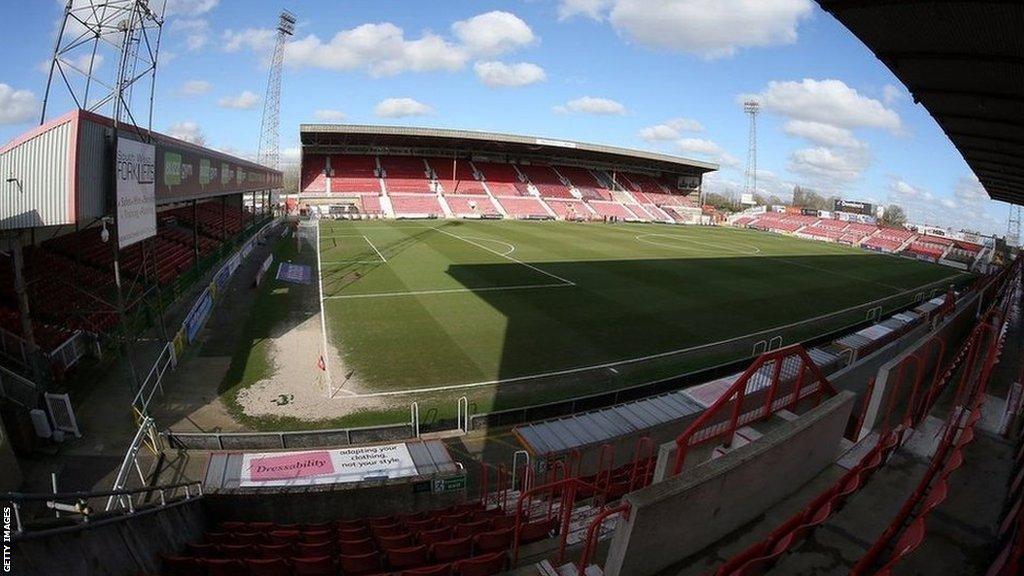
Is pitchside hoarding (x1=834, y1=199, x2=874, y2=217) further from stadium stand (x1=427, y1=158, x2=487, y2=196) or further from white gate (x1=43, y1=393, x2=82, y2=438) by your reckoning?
white gate (x1=43, y1=393, x2=82, y2=438)

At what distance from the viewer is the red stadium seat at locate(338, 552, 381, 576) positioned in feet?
18.4

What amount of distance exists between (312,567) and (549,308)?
52.5ft

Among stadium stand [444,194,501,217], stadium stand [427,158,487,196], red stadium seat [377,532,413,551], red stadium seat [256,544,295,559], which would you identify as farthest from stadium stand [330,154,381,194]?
red stadium seat [377,532,413,551]

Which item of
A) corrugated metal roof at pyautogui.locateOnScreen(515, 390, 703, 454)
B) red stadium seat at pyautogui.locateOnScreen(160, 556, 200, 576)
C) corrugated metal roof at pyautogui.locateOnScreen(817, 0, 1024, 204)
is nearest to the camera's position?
corrugated metal roof at pyautogui.locateOnScreen(817, 0, 1024, 204)

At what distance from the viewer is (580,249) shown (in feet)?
123

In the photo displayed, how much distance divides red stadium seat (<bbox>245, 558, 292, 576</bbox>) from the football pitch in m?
6.46

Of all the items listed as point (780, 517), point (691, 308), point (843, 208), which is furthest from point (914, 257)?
point (780, 517)

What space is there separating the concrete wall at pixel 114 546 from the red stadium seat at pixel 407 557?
2.69m

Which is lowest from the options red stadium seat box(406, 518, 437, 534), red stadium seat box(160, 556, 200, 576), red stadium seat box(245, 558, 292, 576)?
red stadium seat box(406, 518, 437, 534)

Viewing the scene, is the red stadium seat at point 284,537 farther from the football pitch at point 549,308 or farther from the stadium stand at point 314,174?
the stadium stand at point 314,174

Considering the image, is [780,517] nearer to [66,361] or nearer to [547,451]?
[547,451]

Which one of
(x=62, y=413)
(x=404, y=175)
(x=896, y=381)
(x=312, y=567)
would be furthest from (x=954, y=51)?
(x=404, y=175)

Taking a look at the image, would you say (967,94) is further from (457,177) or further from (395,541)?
(457,177)

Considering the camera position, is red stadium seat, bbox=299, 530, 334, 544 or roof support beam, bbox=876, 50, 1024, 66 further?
red stadium seat, bbox=299, 530, 334, 544
